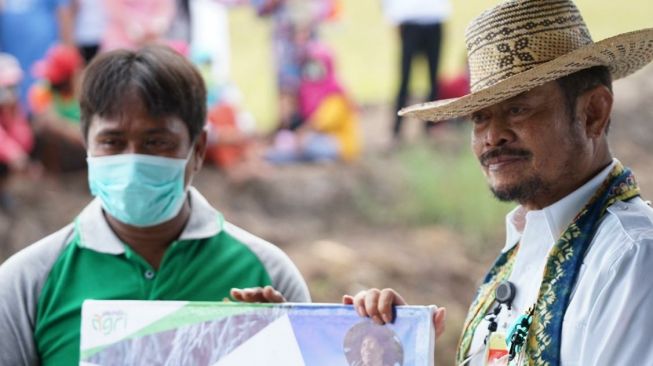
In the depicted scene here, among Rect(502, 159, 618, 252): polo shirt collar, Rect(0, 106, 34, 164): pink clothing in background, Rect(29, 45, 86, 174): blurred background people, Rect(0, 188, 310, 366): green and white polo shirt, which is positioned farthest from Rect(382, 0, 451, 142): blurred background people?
Rect(502, 159, 618, 252): polo shirt collar

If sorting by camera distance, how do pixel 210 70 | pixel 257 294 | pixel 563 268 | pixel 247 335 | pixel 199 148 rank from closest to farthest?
pixel 563 268 → pixel 247 335 → pixel 257 294 → pixel 199 148 → pixel 210 70

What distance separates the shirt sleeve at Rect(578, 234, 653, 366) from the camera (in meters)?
2.29

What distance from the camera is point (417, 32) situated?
9.34m

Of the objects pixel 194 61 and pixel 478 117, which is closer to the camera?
pixel 478 117

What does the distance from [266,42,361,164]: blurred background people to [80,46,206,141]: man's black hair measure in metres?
6.03

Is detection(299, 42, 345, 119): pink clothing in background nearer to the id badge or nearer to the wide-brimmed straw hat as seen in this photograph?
the wide-brimmed straw hat

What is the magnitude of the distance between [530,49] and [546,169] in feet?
1.09

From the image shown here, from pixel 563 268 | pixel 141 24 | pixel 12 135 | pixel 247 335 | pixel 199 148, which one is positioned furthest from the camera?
pixel 141 24

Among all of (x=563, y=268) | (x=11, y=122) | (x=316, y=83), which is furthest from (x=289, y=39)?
(x=563, y=268)

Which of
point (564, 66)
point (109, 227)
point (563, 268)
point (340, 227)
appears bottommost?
point (340, 227)

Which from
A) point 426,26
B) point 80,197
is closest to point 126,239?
point 80,197

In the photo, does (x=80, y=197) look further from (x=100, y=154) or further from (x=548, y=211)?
(x=548, y=211)

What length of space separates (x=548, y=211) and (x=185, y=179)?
1163mm

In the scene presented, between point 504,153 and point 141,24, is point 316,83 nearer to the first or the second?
point 141,24
